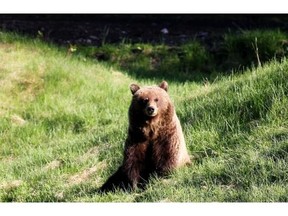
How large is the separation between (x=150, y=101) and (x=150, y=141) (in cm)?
35

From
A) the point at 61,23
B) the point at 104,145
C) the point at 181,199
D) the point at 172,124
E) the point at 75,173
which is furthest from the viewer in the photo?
the point at 61,23

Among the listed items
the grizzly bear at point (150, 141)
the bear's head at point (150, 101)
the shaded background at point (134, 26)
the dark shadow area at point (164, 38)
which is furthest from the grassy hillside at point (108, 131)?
the shaded background at point (134, 26)

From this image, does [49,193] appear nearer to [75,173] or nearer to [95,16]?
[75,173]

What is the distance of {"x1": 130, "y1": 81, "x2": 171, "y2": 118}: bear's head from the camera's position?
17.9ft

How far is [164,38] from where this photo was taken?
40.6ft

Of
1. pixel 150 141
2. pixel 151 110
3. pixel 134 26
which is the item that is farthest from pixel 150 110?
pixel 134 26

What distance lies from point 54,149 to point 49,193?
134cm

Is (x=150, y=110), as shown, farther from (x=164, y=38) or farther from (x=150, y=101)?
(x=164, y=38)

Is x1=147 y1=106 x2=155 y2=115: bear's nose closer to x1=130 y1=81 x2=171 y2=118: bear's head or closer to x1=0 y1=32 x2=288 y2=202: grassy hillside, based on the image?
x1=130 y1=81 x2=171 y2=118: bear's head

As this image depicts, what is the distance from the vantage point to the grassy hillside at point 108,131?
18.1 feet

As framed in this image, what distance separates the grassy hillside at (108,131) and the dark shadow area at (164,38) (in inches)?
28.0

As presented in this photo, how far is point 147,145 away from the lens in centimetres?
566

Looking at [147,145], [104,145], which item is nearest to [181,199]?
[147,145]

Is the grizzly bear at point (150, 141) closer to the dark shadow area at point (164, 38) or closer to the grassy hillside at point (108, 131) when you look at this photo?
the grassy hillside at point (108, 131)
